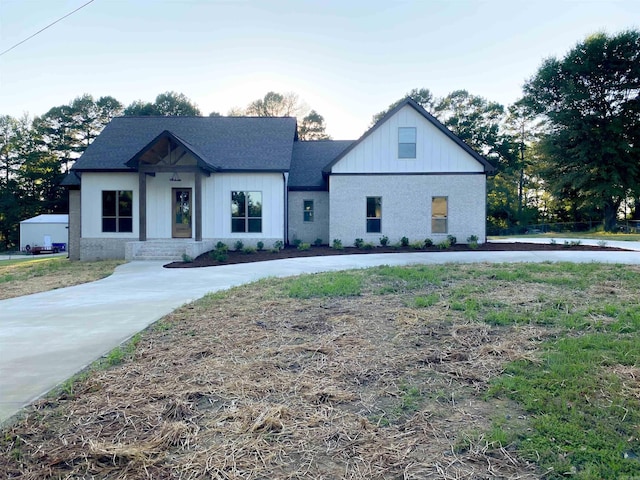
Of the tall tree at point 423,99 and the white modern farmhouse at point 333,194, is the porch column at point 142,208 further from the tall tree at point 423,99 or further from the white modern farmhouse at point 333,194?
the tall tree at point 423,99

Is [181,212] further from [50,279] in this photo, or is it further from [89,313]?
[89,313]

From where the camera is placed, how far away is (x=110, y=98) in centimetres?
4800

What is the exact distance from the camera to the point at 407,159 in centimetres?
1850

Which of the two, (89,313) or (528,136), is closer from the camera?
(89,313)

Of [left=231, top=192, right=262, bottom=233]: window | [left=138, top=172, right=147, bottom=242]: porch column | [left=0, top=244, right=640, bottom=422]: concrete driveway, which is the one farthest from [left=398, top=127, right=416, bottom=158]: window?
[left=138, top=172, right=147, bottom=242]: porch column

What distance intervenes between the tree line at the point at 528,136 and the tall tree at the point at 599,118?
69 millimetres

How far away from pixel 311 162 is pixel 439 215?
697cm

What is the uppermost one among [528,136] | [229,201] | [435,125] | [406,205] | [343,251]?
[528,136]

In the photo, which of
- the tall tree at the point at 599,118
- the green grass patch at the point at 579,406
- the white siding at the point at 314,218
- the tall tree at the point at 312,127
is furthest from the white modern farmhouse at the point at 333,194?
the tall tree at the point at 312,127

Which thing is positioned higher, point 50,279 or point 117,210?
point 117,210

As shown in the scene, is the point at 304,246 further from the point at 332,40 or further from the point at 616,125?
the point at 616,125

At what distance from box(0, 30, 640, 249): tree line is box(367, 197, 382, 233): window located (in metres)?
19.2

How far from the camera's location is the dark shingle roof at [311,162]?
65.9 ft

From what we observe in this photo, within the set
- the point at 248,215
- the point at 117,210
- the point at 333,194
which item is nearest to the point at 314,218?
the point at 333,194
